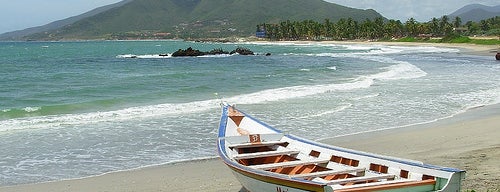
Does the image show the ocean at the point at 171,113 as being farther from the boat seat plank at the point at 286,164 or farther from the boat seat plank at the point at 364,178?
the boat seat plank at the point at 364,178

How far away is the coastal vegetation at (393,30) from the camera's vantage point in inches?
5103

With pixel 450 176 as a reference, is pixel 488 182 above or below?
below

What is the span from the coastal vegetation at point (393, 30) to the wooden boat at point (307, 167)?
3990 inches

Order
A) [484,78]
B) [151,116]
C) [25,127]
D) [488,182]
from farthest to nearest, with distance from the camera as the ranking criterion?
[484,78]
[151,116]
[25,127]
[488,182]

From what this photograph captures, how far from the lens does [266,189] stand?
703cm

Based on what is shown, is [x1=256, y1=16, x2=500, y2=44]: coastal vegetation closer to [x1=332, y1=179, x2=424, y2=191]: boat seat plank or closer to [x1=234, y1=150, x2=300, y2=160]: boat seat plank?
[x1=234, y1=150, x2=300, y2=160]: boat seat plank

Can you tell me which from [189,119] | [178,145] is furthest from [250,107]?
[178,145]

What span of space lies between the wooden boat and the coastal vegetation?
3990 inches

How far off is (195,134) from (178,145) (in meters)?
1.40

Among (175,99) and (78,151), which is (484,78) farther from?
(78,151)

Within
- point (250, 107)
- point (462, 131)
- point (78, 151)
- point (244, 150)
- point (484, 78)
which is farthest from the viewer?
point (484, 78)

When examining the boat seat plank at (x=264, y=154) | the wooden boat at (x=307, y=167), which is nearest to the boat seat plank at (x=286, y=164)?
the wooden boat at (x=307, y=167)

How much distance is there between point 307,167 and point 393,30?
141404 mm

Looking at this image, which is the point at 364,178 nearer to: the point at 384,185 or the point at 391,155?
the point at 384,185
